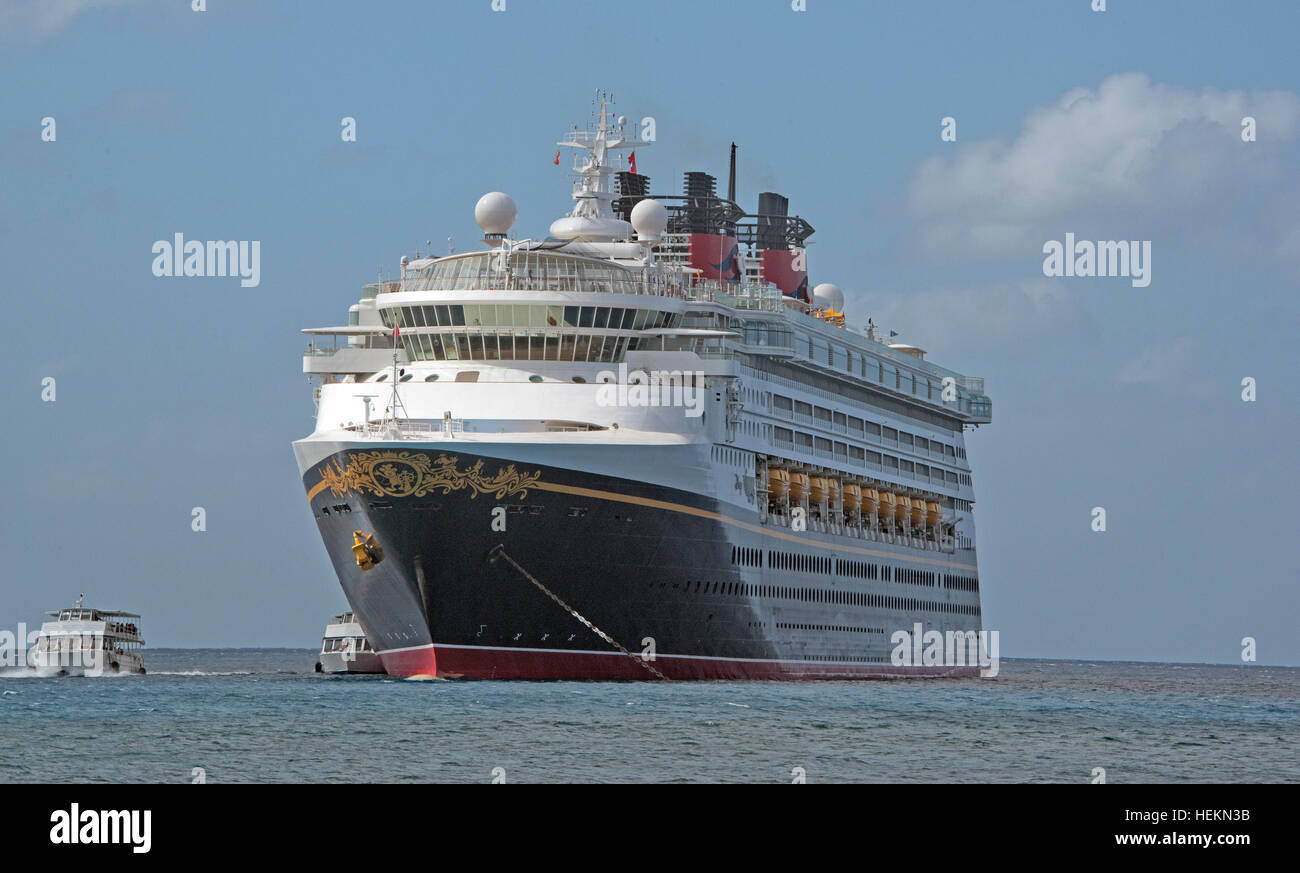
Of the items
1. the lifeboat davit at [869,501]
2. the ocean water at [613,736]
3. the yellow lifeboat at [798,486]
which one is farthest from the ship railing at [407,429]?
the lifeboat davit at [869,501]

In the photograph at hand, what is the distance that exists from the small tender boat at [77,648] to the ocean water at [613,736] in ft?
73.2

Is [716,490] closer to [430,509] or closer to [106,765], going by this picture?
[430,509]

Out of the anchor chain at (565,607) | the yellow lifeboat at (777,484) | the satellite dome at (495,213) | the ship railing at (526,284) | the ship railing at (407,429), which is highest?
the satellite dome at (495,213)

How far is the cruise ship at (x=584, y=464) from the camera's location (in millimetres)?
56844

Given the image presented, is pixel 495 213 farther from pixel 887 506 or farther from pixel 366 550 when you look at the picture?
pixel 887 506

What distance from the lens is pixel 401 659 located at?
61.2 meters

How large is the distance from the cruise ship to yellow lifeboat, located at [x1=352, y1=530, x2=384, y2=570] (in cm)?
7

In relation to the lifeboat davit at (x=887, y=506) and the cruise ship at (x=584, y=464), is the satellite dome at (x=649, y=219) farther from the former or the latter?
the lifeboat davit at (x=887, y=506)

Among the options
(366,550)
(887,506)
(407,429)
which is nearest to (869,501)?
(887,506)

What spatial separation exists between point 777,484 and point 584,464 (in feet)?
51.4

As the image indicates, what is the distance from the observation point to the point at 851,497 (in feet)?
268
